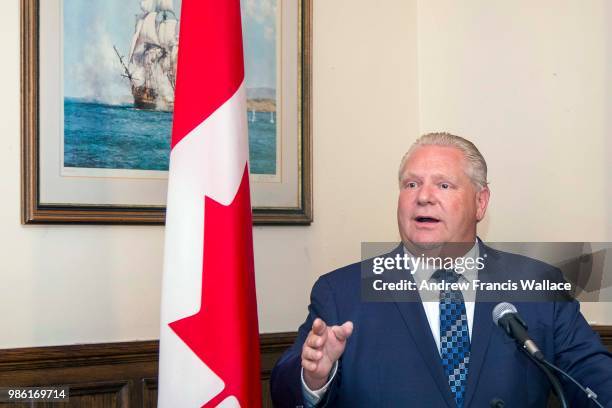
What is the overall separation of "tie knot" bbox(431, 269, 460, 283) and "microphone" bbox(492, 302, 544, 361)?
1.63ft

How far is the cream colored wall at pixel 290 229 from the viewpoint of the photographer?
2652 millimetres

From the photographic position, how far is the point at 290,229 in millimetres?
3217

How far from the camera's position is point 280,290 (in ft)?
10.5

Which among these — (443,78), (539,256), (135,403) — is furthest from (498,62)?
(135,403)

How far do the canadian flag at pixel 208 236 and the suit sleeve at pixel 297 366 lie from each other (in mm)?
116

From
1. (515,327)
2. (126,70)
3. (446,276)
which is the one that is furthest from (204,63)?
(515,327)

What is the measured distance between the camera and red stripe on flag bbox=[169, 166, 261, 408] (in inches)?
94.0

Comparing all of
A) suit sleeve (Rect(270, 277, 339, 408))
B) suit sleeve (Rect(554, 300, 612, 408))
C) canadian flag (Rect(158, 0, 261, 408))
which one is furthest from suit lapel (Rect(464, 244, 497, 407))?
canadian flag (Rect(158, 0, 261, 408))

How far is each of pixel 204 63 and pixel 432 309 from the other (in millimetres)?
992

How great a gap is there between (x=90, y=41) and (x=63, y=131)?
12.5 inches

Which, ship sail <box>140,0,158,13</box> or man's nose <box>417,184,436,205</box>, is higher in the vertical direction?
ship sail <box>140,0,158,13</box>

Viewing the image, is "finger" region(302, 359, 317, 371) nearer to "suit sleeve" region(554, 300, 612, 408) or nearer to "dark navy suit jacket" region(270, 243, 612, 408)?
"dark navy suit jacket" region(270, 243, 612, 408)

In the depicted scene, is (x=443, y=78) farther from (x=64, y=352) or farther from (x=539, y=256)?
(x=64, y=352)

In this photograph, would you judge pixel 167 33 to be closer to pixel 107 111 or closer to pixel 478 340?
pixel 107 111
